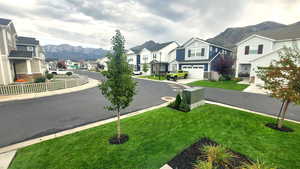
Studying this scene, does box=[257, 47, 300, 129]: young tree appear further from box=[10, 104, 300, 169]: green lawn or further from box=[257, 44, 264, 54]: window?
box=[257, 44, 264, 54]: window

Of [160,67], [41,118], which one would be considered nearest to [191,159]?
[41,118]

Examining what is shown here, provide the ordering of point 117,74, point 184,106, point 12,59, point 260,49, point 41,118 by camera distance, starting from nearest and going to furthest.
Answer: point 117,74 → point 41,118 → point 184,106 → point 12,59 → point 260,49

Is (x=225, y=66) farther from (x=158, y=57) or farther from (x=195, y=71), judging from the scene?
(x=158, y=57)

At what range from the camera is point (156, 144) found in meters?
4.62

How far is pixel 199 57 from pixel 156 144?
82.6ft

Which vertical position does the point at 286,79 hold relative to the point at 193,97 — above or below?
above

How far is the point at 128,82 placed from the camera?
15.4 feet

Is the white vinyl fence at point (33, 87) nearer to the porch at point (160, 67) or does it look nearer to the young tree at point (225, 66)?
the porch at point (160, 67)

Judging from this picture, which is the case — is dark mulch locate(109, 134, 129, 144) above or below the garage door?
below

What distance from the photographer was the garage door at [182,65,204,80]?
25248 millimetres

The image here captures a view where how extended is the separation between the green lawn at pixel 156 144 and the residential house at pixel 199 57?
19416mm

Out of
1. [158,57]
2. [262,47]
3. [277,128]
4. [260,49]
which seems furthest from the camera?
[158,57]

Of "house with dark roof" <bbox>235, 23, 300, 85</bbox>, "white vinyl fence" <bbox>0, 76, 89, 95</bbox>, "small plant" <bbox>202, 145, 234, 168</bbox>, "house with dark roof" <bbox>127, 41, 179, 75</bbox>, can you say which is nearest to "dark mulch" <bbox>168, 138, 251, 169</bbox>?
"small plant" <bbox>202, 145, 234, 168</bbox>

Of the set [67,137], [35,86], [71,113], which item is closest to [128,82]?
[67,137]
